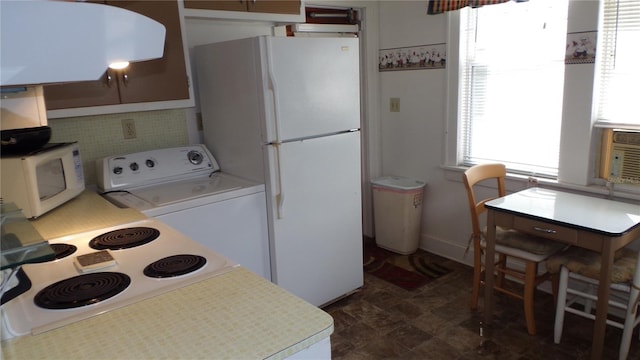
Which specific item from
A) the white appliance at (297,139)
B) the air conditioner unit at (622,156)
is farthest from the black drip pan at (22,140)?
the air conditioner unit at (622,156)

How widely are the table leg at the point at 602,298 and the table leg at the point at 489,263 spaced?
55cm

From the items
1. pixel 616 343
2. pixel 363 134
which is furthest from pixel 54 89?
pixel 616 343

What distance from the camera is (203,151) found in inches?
115

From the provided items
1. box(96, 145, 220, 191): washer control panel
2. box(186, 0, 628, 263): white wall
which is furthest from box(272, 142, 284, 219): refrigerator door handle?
box(186, 0, 628, 263): white wall

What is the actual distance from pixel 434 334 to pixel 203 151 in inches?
→ 70.0

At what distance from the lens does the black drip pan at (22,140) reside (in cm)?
188

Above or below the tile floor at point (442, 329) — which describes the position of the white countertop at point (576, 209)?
above

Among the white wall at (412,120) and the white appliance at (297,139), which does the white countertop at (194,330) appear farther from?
the white wall at (412,120)

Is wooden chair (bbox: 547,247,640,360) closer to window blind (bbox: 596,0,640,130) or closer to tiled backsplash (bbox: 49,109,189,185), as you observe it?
window blind (bbox: 596,0,640,130)

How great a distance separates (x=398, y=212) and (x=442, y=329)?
1.21 m

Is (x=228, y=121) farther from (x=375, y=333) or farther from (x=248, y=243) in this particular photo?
(x=375, y=333)

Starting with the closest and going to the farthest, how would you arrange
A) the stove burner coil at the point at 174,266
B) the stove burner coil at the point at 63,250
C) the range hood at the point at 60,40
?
the range hood at the point at 60,40, the stove burner coil at the point at 174,266, the stove burner coil at the point at 63,250

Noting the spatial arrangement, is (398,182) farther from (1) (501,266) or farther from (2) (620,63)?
(2) (620,63)

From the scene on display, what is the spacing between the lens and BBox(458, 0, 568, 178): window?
9.51 ft
